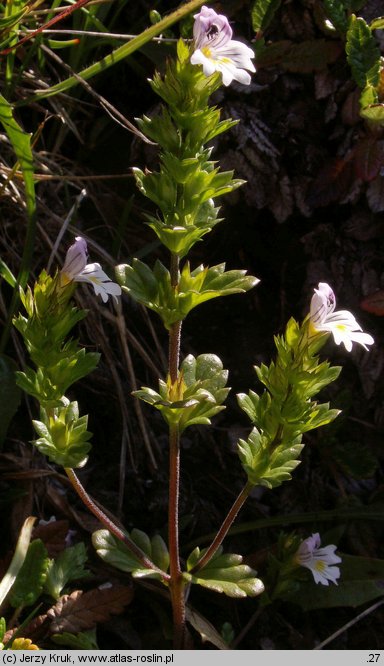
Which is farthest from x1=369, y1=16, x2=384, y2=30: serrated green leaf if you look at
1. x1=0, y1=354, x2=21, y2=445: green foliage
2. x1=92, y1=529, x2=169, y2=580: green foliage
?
x1=92, y1=529, x2=169, y2=580: green foliage

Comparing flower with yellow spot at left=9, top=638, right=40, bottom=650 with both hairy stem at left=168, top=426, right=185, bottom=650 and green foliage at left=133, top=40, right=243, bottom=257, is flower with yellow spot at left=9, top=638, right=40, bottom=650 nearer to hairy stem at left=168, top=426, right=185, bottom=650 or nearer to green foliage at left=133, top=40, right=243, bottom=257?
hairy stem at left=168, top=426, right=185, bottom=650

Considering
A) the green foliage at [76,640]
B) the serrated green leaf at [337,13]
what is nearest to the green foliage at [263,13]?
the serrated green leaf at [337,13]

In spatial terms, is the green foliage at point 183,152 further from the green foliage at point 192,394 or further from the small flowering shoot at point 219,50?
the green foliage at point 192,394

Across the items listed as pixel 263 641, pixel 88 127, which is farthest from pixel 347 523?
pixel 88 127

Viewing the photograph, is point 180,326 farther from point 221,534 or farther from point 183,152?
point 221,534

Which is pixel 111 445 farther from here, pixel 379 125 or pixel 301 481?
pixel 379 125

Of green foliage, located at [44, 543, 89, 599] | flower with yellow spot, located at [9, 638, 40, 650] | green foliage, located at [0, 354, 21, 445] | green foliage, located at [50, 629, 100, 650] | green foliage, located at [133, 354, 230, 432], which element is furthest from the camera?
green foliage, located at [0, 354, 21, 445]
